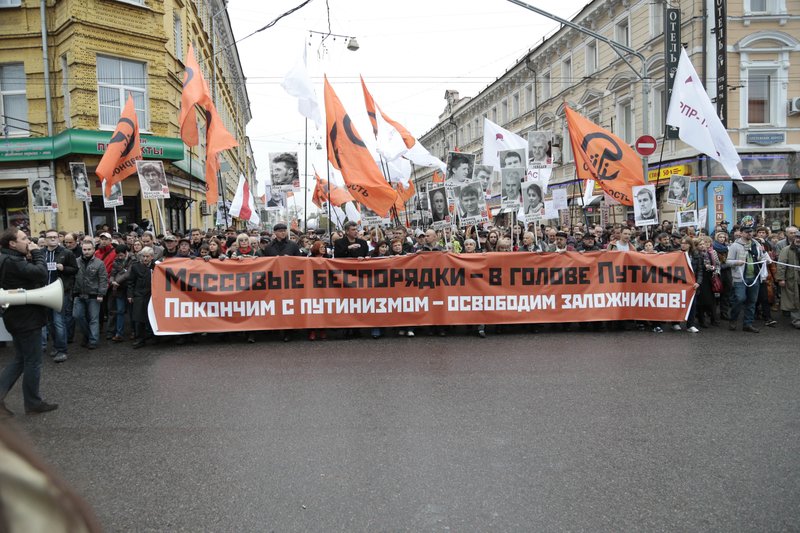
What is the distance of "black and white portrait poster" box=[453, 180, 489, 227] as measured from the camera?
1239cm

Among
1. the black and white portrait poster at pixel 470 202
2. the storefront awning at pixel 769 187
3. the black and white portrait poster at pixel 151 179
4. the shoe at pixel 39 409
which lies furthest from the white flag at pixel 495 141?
the storefront awning at pixel 769 187

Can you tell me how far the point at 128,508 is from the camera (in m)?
4.01

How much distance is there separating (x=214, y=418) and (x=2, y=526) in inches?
212

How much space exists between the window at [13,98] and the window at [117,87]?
9.13 feet

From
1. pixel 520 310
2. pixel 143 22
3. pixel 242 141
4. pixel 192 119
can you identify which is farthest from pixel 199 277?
pixel 242 141

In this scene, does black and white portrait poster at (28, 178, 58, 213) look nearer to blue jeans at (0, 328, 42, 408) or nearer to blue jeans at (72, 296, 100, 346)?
blue jeans at (72, 296, 100, 346)

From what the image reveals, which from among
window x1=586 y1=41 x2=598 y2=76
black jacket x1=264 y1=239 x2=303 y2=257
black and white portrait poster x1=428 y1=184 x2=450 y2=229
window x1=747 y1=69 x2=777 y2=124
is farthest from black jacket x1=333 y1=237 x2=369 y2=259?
window x1=586 y1=41 x2=598 y2=76

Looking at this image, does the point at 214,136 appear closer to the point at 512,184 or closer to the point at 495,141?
the point at 512,184

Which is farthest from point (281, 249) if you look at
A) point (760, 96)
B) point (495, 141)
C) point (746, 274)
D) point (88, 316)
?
point (760, 96)

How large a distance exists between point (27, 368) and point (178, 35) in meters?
20.0

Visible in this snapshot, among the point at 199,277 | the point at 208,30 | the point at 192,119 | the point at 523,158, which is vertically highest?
the point at 208,30

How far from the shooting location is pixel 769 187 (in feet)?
79.2

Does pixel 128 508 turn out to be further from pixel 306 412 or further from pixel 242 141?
pixel 242 141

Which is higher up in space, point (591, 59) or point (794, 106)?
point (591, 59)
